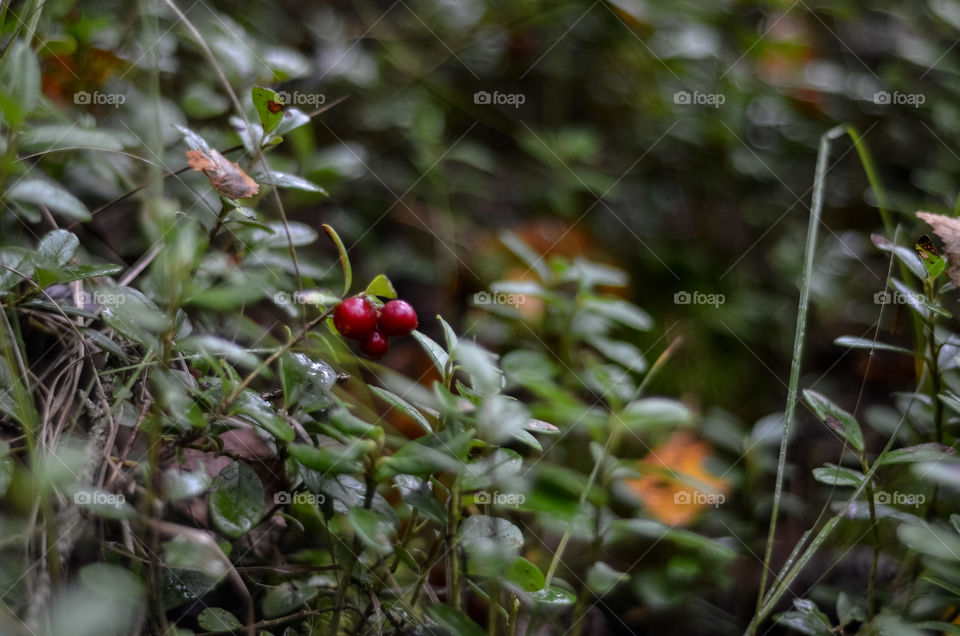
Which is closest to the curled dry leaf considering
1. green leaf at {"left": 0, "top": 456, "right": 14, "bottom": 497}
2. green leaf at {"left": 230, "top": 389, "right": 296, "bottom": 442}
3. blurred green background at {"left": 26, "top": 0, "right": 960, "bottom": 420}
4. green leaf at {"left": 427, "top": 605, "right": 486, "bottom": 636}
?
green leaf at {"left": 230, "top": 389, "right": 296, "bottom": 442}

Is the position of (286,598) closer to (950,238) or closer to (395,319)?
(395,319)

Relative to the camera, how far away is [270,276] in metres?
0.96

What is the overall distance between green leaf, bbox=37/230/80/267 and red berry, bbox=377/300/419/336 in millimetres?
338

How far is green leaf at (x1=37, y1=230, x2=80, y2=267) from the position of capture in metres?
0.76

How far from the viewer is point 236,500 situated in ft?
2.23

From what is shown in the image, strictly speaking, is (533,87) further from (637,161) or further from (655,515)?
(655,515)

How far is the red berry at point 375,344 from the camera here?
0.80 meters

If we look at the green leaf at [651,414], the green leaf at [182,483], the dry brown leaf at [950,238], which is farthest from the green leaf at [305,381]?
the dry brown leaf at [950,238]

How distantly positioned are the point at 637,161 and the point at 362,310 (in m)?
1.36

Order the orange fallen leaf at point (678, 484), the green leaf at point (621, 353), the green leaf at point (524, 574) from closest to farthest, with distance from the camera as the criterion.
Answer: the green leaf at point (524, 574), the green leaf at point (621, 353), the orange fallen leaf at point (678, 484)

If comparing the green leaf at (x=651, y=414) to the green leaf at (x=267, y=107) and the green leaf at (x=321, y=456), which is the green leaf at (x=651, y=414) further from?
the green leaf at (x=267, y=107)

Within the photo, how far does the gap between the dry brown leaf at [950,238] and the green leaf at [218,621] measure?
0.87 meters

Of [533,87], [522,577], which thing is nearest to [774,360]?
[533,87]

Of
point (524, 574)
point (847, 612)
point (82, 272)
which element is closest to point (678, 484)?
point (847, 612)
